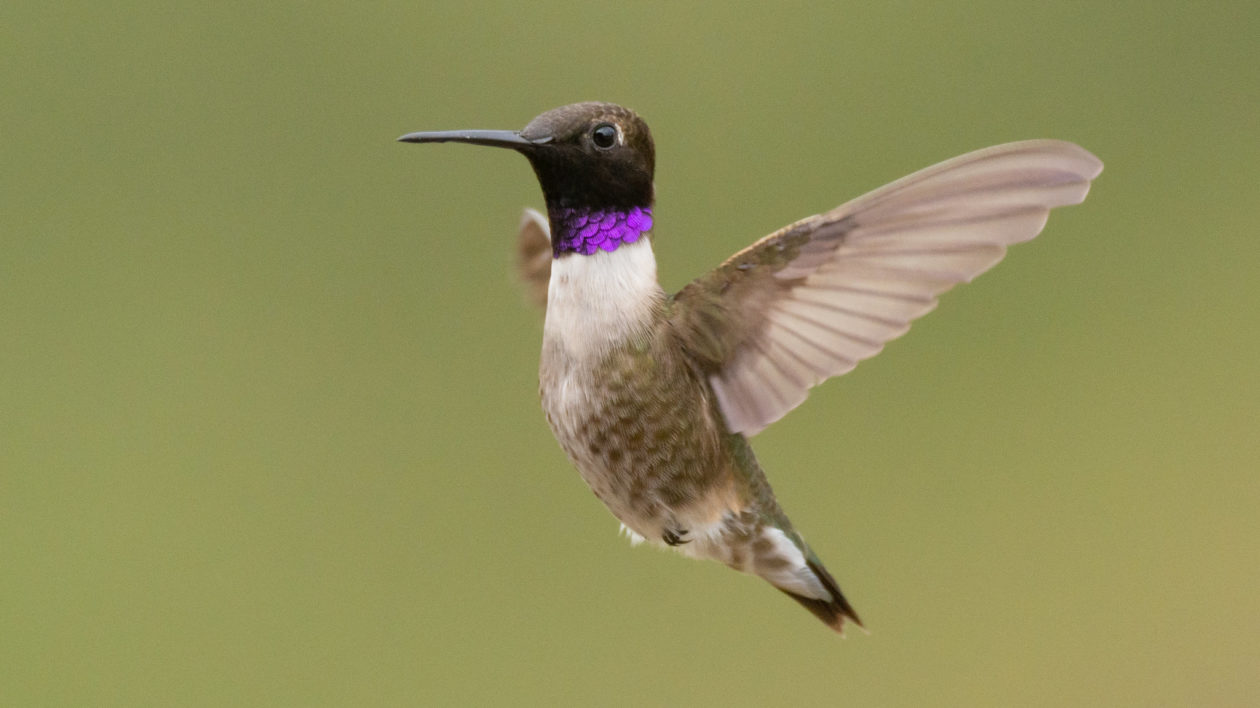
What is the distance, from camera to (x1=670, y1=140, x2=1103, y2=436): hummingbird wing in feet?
2.70

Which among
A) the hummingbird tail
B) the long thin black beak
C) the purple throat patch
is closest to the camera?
the long thin black beak

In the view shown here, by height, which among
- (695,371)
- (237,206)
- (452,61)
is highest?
(452,61)

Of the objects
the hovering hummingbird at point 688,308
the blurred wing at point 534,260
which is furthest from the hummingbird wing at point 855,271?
the blurred wing at point 534,260

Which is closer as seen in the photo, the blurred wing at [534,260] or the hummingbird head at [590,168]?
the hummingbird head at [590,168]

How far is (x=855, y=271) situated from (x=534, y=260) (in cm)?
40

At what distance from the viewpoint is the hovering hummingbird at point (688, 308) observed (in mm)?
884

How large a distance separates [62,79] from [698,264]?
129 cm

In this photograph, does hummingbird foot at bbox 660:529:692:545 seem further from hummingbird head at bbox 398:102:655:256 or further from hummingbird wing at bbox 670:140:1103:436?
hummingbird head at bbox 398:102:655:256

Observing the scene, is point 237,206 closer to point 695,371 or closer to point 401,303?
point 401,303

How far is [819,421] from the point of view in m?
2.58

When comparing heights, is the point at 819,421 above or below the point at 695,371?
below

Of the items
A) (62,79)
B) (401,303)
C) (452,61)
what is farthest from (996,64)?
(62,79)

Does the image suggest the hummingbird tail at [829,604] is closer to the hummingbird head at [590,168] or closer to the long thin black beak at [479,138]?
the hummingbird head at [590,168]

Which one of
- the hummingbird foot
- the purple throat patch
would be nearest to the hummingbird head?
the purple throat patch
